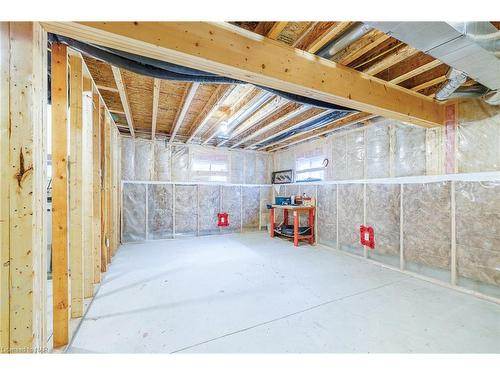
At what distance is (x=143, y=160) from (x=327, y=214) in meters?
4.18

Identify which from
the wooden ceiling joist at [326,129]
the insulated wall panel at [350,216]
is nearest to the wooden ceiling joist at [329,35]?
the wooden ceiling joist at [326,129]

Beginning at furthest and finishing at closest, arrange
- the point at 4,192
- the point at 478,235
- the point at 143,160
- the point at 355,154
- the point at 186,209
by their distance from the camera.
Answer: the point at 186,209, the point at 143,160, the point at 355,154, the point at 478,235, the point at 4,192

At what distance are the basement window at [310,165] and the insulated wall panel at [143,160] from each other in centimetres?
355

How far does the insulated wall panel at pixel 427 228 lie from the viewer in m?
2.47

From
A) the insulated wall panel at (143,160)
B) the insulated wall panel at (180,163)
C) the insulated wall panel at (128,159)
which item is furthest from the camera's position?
the insulated wall panel at (180,163)

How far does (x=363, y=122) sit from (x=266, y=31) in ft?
9.07

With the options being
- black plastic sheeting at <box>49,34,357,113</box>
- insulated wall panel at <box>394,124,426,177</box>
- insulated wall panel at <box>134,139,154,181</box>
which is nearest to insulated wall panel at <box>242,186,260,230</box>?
insulated wall panel at <box>134,139,154,181</box>

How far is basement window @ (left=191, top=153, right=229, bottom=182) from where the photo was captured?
5293 mm

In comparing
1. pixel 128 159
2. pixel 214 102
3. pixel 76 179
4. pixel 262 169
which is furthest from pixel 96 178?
pixel 262 169

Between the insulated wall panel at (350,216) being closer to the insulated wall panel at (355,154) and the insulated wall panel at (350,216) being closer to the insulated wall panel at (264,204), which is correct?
the insulated wall panel at (355,154)

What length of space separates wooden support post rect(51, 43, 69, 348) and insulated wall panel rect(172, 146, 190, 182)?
3.62 metres

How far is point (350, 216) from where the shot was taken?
3654 mm

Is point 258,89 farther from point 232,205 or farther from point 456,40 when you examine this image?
point 232,205
